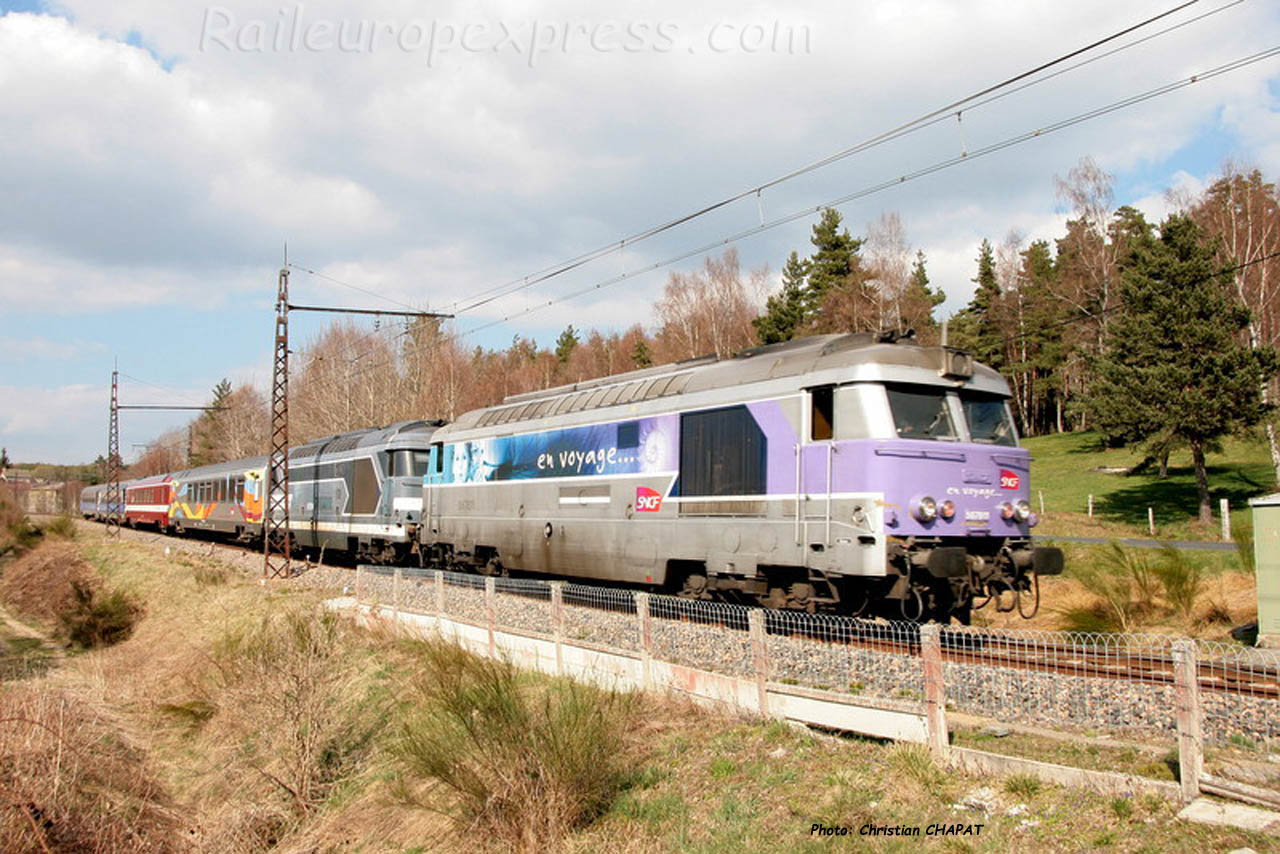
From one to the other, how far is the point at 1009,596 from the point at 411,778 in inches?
557

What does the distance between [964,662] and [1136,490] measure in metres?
34.1

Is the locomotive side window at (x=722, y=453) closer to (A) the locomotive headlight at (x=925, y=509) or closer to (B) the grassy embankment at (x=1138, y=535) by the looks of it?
(A) the locomotive headlight at (x=925, y=509)

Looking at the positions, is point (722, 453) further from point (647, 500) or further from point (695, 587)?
point (695, 587)

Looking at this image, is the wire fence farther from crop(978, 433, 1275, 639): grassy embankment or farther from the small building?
crop(978, 433, 1275, 639): grassy embankment

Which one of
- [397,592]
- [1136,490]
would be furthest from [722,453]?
[1136,490]

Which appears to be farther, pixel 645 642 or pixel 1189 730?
pixel 645 642

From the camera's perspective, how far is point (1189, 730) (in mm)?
5617

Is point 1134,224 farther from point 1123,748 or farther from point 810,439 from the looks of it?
point 1123,748

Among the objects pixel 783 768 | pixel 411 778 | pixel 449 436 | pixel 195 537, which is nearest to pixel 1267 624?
pixel 783 768

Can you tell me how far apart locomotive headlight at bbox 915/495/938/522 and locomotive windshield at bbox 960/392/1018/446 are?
56.1 inches

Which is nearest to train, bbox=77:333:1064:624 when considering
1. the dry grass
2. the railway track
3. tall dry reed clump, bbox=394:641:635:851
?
the railway track

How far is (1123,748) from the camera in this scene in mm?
6512

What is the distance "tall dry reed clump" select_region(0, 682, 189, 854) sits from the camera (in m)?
7.75

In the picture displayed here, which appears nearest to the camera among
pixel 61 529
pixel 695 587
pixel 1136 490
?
pixel 695 587
